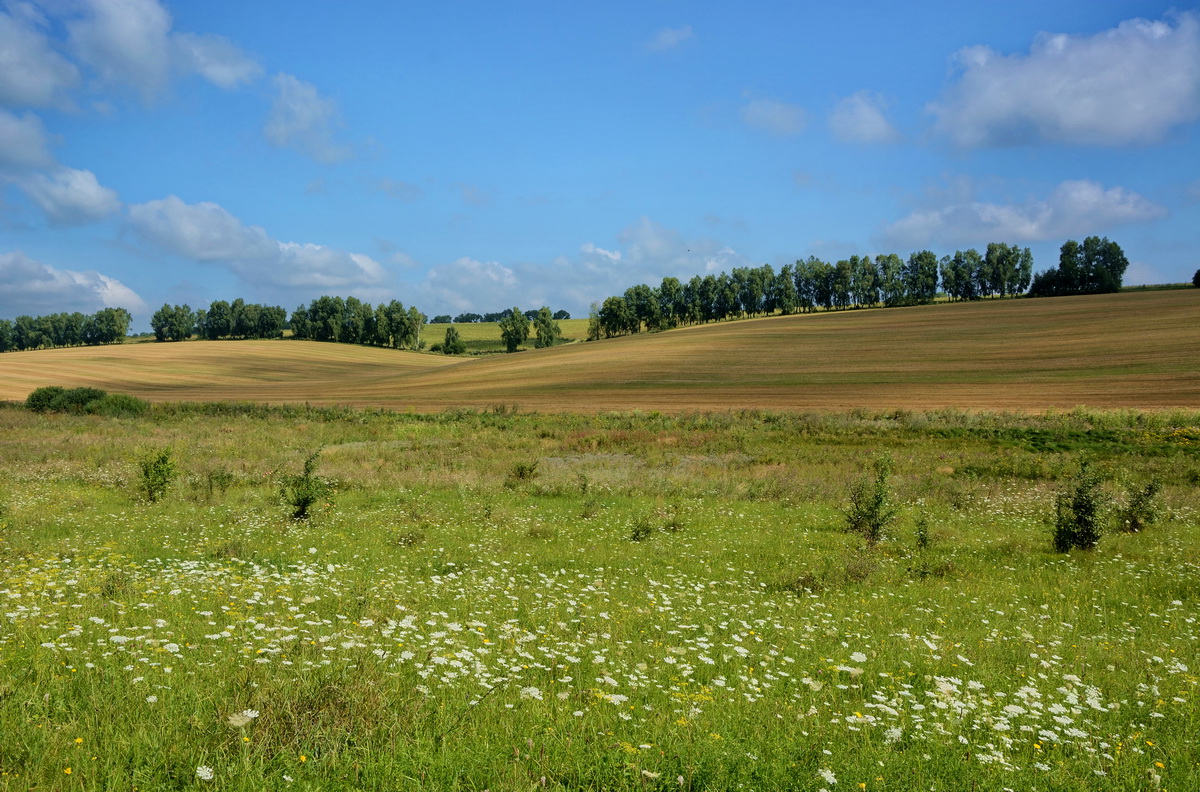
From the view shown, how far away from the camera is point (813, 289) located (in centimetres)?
15975

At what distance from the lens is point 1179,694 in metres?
6.49

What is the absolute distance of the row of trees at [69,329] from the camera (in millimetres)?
172250

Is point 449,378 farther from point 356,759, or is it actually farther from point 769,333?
point 356,759

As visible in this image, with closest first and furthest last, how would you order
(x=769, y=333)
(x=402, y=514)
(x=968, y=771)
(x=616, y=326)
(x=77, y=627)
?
(x=968, y=771), (x=77, y=627), (x=402, y=514), (x=769, y=333), (x=616, y=326)

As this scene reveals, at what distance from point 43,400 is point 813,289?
5830 inches

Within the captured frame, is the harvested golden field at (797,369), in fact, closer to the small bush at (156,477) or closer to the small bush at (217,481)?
the small bush at (217,481)

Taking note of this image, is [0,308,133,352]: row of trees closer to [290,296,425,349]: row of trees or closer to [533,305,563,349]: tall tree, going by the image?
[290,296,425,349]: row of trees

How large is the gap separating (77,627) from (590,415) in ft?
149

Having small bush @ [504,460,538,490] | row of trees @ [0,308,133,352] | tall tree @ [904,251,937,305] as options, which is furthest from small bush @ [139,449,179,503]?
row of trees @ [0,308,133,352]

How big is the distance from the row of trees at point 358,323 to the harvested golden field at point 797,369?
45.2 metres

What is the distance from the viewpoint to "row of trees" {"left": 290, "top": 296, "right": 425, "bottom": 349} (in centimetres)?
16288

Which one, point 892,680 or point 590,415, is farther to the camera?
point 590,415

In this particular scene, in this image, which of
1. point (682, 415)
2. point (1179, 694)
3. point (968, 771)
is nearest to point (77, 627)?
point (968, 771)

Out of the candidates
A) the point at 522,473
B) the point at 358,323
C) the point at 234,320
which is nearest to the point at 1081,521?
the point at 522,473
